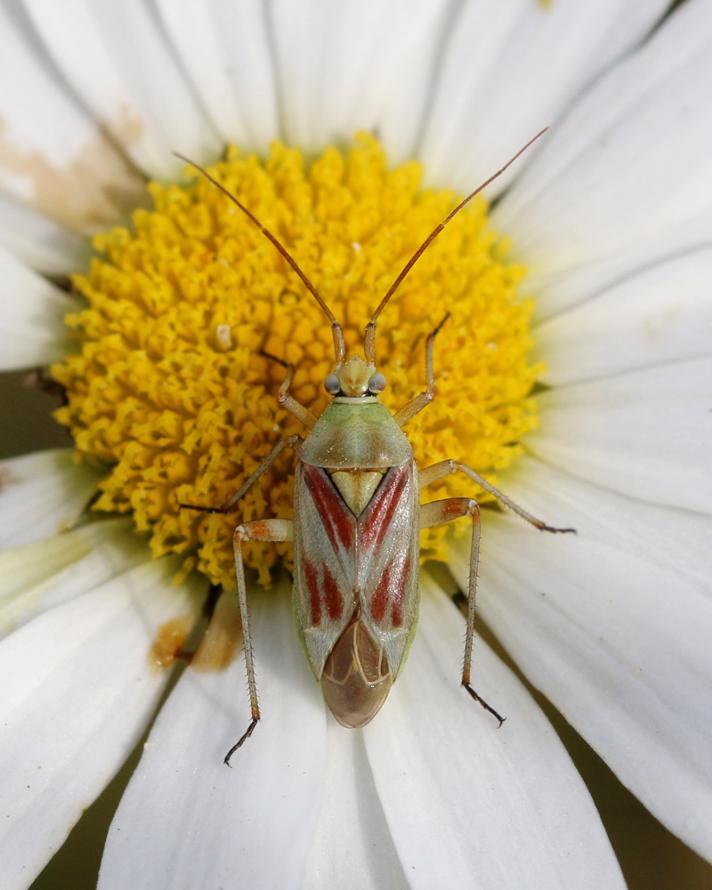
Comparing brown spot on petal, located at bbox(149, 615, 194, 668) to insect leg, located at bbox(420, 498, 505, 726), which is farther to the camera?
brown spot on petal, located at bbox(149, 615, 194, 668)

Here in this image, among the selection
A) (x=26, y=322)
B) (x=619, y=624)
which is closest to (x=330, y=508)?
(x=619, y=624)

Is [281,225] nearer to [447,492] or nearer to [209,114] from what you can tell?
[209,114]

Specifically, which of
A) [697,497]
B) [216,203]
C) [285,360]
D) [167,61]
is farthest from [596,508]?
[167,61]

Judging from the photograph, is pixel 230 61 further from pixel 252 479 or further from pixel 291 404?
pixel 252 479

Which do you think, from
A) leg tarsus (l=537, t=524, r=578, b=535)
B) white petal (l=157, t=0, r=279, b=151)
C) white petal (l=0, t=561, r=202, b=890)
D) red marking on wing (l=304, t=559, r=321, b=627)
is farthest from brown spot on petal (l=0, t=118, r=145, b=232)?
leg tarsus (l=537, t=524, r=578, b=535)

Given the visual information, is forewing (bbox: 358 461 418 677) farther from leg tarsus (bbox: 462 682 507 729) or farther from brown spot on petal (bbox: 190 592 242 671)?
brown spot on petal (bbox: 190 592 242 671)
